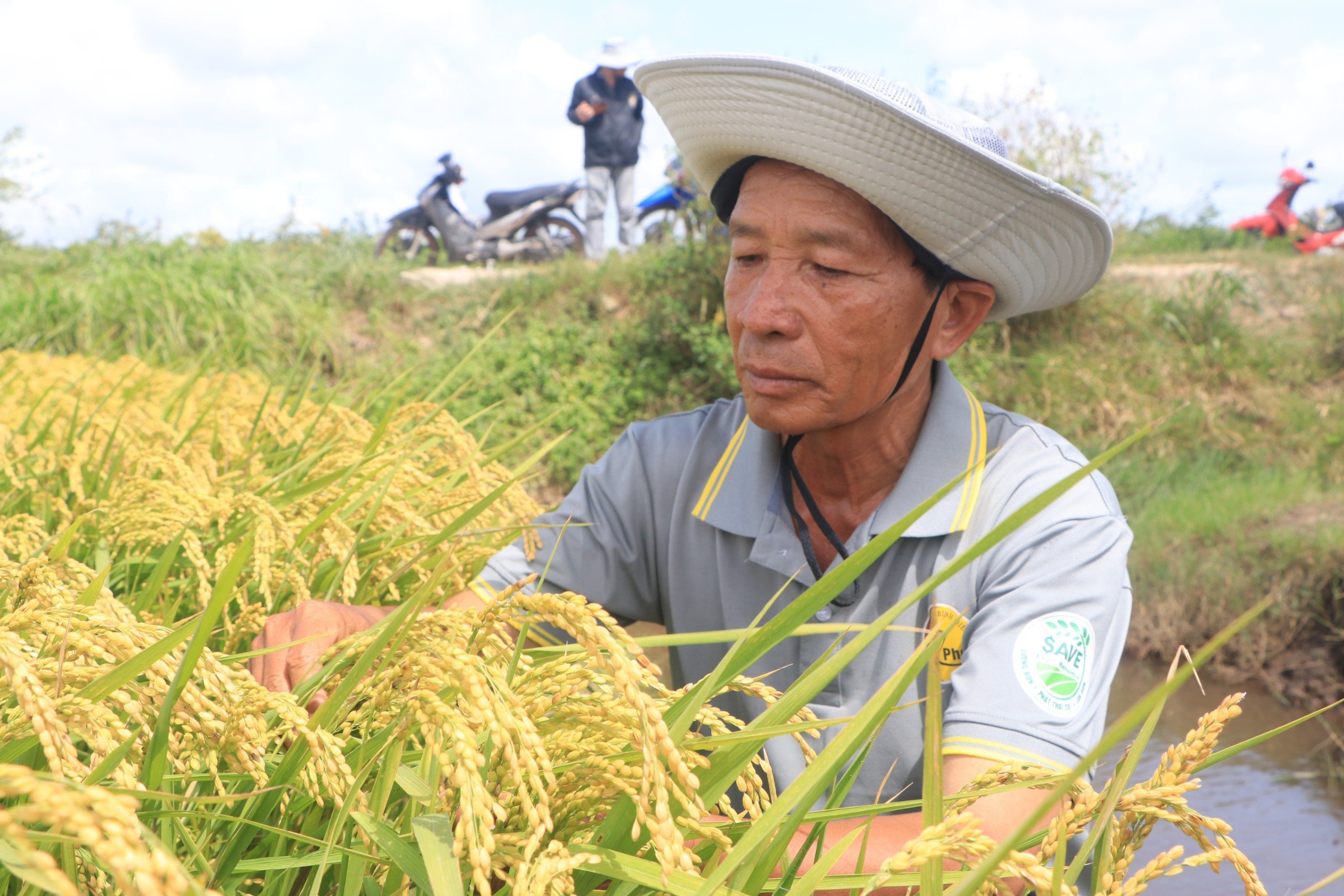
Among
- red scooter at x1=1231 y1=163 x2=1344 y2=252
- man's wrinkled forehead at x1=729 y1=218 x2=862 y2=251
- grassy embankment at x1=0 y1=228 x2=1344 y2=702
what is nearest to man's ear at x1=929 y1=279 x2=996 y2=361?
man's wrinkled forehead at x1=729 y1=218 x2=862 y2=251

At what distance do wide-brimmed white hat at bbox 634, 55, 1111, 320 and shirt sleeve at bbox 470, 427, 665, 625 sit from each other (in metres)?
0.70

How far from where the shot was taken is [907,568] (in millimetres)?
1953

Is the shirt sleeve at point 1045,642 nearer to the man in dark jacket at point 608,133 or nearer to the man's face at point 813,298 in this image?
the man's face at point 813,298

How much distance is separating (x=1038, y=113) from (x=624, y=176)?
458cm

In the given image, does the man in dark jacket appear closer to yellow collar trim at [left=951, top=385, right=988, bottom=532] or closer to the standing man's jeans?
the standing man's jeans

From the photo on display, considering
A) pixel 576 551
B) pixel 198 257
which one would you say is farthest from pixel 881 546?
pixel 198 257

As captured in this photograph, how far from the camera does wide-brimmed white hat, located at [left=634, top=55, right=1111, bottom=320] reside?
179cm

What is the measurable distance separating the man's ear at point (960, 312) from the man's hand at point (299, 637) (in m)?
1.22

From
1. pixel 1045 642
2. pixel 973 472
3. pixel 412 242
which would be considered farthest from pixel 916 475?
pixel 412 242

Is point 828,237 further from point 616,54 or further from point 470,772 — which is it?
point 616,54

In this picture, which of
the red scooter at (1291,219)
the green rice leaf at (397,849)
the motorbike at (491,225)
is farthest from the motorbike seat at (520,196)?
the green rice leaf at (397,849)

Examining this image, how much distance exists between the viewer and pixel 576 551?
2.21 meters

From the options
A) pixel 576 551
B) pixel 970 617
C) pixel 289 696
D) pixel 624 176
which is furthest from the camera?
pixel 624 176

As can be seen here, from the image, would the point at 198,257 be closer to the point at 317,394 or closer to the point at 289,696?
the point at 317,394
